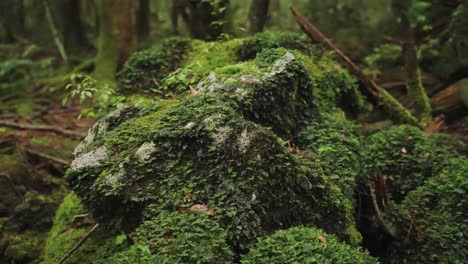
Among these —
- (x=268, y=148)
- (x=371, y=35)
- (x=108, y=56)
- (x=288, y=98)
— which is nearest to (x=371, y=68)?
(x=371, y=35)

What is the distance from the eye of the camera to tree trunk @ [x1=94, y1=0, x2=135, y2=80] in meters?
10.1

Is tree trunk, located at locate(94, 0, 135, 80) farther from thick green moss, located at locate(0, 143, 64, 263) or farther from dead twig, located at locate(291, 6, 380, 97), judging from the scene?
dead twig, located at locate(291, 6, 380, 97)

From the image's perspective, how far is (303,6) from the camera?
16484 millimetres

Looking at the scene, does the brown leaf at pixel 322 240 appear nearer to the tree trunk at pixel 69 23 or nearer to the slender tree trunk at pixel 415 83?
the slender tree trunk at pixel 415 83

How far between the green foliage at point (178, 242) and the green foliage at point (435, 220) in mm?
2529

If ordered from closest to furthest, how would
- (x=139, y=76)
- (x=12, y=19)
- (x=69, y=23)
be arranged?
(x=139, y=76)
(x=69, y=23)
(x=12, y=19)

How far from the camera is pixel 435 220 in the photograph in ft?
17.2

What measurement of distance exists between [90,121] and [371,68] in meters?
6.96

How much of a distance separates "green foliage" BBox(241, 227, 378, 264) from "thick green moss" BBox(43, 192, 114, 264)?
6.44ft

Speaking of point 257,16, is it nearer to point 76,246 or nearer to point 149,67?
point 149,67

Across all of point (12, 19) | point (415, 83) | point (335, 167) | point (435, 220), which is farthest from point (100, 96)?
point (12, 19)

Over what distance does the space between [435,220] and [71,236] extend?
412 cm

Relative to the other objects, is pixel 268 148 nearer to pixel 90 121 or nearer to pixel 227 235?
pixel 227 235

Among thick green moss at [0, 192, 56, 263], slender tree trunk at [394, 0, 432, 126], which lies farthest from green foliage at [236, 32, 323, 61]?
thick green moss at [0, 192, 56, 263]
